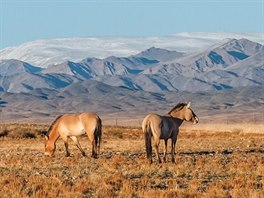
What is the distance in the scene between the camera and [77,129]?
27625 millimetres

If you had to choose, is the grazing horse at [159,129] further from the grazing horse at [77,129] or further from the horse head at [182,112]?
the grazing horse at [77,129]

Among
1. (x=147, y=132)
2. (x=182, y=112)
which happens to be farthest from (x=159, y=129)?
(x=182, y=112)

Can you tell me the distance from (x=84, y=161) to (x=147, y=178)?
19.1 ft

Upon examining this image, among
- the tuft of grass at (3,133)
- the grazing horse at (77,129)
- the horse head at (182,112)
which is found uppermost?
the horse head at (182,112)

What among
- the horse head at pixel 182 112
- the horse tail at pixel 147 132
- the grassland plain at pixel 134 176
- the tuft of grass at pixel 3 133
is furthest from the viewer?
the tuft of grass at pixel 3 133

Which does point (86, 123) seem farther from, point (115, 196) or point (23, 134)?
point (23, 134)

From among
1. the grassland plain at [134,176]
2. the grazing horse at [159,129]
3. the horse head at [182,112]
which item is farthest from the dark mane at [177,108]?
the grassland plain at [134,176]

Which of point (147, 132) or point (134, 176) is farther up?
point (147, 132)

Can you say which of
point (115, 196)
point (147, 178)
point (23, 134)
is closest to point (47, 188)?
point (115, 196)

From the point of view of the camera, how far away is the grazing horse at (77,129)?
26.9 m

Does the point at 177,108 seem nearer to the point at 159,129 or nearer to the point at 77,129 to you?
the point at 159,129

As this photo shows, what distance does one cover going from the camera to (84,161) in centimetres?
2520

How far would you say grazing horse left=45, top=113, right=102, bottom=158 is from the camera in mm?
26859

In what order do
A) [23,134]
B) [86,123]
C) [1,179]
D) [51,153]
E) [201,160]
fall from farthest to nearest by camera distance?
1. [23,134]
2. [51,153]
3. [86,123]
4. [201,160]
5. [1,179]
